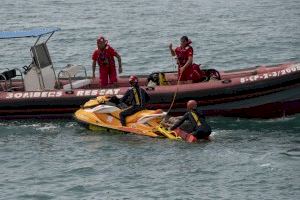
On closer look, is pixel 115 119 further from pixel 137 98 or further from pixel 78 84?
pixel 78 84

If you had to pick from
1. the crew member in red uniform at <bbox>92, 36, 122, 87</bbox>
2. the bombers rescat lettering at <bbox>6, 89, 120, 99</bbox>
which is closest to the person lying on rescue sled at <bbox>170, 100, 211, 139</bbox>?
the bombers rescat lettering at <bbox>6, 89, 120, 99</bbox>

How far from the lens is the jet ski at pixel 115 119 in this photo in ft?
67.7

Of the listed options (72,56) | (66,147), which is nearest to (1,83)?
(66,147)

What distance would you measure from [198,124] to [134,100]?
2.06m

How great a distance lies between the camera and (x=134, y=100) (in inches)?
836

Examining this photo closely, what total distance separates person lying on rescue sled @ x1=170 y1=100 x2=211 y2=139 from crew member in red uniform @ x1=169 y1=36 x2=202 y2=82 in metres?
2.36

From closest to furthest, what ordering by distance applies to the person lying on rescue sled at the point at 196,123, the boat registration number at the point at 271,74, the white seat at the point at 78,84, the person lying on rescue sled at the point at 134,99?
the person lying on rescue sled at the point at 196,123, the person lying on rescue sled at the point at 134,99, the boat registration number at the point at 271,74, the white seat at the point at 78,84

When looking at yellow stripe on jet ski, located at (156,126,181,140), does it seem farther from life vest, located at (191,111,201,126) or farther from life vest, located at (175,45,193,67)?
life vest, located at (175,45,193,67)

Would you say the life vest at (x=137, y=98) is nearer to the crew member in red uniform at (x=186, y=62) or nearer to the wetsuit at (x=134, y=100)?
the wetsuit at (x=134, y=100)

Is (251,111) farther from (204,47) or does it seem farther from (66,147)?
(204,47)

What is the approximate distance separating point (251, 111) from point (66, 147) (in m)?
4.84

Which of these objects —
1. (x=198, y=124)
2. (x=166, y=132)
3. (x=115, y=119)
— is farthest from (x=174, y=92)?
(x=198, y=124)

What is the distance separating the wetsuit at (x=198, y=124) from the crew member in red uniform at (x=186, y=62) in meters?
2.56

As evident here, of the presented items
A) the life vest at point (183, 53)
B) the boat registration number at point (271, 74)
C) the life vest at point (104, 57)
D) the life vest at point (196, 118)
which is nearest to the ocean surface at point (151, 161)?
the life vest at point (196, 118)
